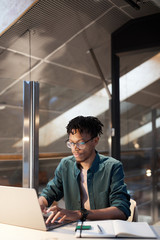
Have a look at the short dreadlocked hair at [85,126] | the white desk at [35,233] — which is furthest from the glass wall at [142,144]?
the white desk at [35,233]

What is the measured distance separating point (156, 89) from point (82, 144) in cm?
227

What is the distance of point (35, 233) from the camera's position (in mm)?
1642

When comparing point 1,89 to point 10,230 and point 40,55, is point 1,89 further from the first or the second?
point 10,230

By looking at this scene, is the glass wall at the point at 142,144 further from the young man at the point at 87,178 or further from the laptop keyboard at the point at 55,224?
the laptop keyboard at the point at 55,224

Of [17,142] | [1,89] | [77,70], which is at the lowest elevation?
[17,142]

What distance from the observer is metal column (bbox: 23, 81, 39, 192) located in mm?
3404

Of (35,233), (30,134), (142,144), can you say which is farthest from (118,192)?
(142,144)

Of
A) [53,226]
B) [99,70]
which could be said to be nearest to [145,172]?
[99,70]

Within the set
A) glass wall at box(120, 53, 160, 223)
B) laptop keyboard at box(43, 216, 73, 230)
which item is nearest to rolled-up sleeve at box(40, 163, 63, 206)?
laptop keyboard at box(43, 216, 73, 230)

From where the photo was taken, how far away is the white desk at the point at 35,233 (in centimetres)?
158

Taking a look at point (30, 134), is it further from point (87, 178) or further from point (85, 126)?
point (87, 178)

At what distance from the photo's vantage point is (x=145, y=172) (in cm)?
430

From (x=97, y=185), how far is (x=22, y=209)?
2.26 ft

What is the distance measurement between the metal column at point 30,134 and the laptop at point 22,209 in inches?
62.7
